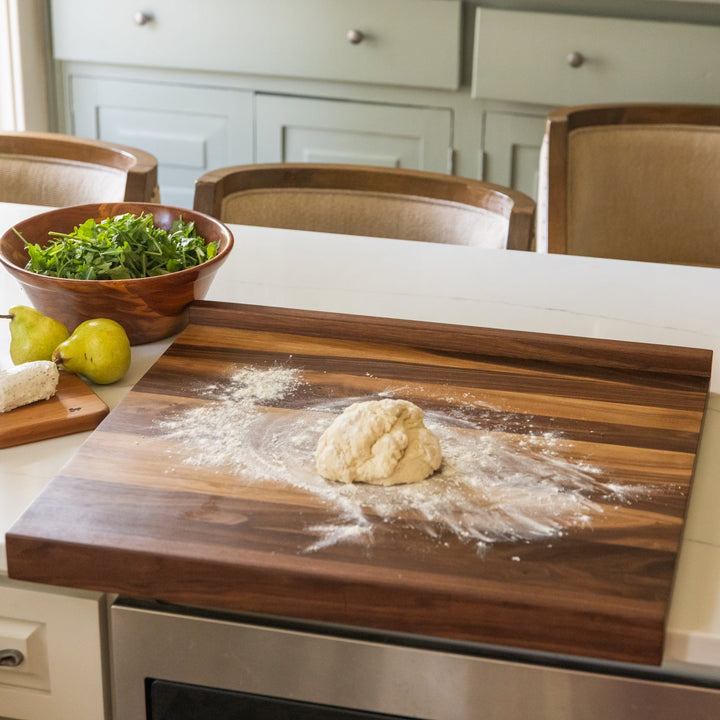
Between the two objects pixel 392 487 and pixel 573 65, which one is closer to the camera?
pixel 392 487

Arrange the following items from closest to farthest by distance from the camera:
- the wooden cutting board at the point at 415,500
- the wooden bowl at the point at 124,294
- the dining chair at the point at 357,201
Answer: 1. the wooden cutting board at the point at 415,500
2. the wooden bowl at the point at 124,294
3. the dining chair at the point at 357,201

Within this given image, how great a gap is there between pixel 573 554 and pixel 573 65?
1967 mm

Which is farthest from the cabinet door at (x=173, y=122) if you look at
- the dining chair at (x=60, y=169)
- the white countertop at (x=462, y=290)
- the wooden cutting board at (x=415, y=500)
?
the wooden cutting board at (x=415, y=500)

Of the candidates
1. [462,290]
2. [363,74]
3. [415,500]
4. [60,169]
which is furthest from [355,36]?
[415,500]

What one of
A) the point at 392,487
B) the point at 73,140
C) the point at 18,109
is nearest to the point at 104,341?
the point at 392,487

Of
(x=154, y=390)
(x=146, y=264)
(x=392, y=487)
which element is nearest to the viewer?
(x=392, y=487)

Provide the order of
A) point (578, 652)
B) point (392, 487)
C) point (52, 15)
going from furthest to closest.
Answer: point (52, 15) → point (392, 487) → point (578, 652)

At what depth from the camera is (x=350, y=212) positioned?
5.65 feet

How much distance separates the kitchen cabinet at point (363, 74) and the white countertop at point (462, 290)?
4.02ft

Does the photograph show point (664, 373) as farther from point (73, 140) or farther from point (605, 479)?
point (73, 140)

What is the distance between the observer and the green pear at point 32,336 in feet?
3.22

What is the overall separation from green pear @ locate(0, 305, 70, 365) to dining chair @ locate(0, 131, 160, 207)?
74 cm

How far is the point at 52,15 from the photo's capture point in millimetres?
2717

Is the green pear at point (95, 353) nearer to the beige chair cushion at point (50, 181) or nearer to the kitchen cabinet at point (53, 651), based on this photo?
the kitchen cabinet at point (53, 651)
